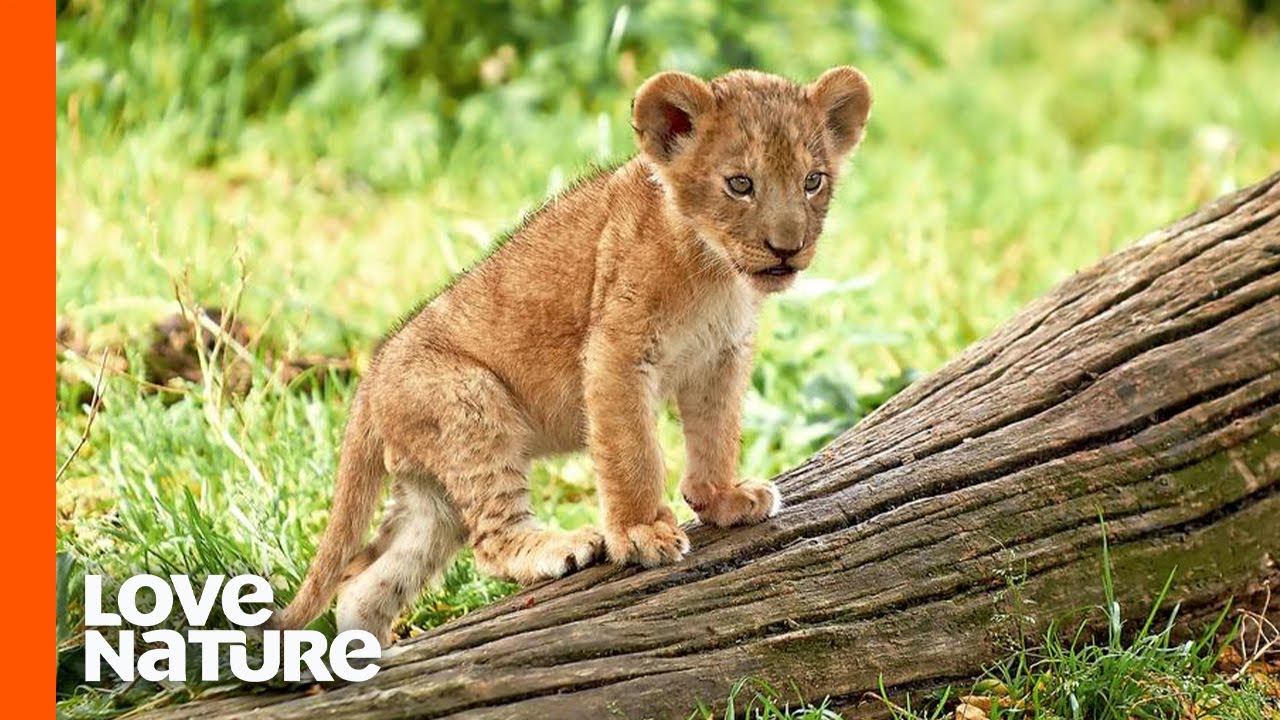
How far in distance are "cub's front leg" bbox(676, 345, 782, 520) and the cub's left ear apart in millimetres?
564

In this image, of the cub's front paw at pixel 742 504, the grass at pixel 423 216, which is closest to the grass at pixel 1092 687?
the cub's front paw at pixel 742 504

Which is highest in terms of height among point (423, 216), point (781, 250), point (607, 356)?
point (423, 216)

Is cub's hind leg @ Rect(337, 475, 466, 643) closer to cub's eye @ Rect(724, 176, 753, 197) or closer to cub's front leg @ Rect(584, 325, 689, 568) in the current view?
cub's front leg @ Rect(584, 325, 689, 568)

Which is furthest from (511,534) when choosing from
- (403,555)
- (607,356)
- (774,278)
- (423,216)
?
(423,216)

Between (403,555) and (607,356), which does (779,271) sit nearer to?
(607,356)

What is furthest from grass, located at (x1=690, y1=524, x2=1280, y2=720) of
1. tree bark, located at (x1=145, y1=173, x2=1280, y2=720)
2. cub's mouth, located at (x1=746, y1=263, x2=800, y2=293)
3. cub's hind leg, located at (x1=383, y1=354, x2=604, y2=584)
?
cub's mouth, located at (x1=746, y1=263, x2=800, y2=293)

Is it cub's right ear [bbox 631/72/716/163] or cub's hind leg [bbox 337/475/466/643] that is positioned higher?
cub's right ear [bbox 631/72/716/163]

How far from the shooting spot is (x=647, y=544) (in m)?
3.96

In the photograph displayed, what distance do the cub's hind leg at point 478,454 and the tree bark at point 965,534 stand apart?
20cm

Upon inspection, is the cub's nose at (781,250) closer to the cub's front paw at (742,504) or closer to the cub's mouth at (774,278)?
the cub's mouth at (774,278)

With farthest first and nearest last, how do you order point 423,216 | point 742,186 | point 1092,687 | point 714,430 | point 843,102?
point 423,216
point 714,430
point 843,102
point 742,186
point 1092,687

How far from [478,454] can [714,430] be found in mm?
589

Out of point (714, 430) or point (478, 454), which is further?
point (714, 430)

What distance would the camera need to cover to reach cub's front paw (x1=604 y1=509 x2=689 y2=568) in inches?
156
